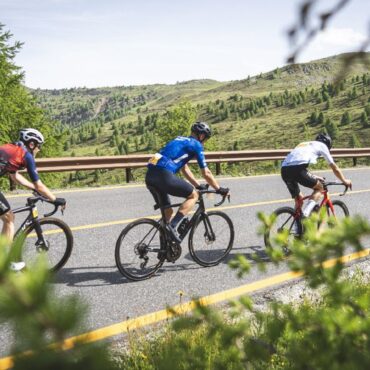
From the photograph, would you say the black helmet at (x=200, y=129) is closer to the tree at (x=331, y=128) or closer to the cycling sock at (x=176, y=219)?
the cycling sock at (x=176, y=219)

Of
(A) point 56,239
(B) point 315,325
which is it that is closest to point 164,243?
(A) point 56,239

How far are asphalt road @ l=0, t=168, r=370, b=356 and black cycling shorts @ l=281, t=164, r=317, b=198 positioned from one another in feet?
3.73

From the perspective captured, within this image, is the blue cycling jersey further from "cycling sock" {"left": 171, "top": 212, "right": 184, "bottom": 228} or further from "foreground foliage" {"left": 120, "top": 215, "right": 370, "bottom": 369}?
"foreground foliage" {"left": 120, "top": 215, "right": 370, "bottom": 369}

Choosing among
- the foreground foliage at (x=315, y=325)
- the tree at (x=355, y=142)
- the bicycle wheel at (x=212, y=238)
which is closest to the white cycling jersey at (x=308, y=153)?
the bicycle wheel at (x=212, y=238)

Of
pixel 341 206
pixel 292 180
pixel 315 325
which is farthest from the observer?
pixel 341 206

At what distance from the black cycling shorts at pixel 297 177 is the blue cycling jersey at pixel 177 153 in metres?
2.00

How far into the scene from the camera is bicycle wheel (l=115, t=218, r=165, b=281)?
6.03m

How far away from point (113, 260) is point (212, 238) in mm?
1522

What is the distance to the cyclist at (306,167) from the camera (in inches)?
294

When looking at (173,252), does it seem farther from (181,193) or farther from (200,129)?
(200,129)

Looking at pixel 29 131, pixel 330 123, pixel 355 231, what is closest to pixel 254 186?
pixel 29 131

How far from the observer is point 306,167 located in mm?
7656

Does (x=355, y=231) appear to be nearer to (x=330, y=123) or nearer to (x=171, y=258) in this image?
(x=171, y=258)

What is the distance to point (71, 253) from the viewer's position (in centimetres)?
709
